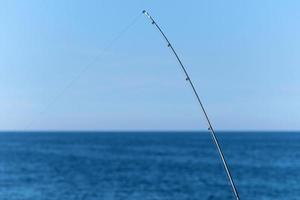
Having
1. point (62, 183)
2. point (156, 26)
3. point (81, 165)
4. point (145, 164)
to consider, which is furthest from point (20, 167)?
point (156, 26)

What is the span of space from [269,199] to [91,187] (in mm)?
12995

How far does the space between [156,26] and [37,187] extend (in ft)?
116

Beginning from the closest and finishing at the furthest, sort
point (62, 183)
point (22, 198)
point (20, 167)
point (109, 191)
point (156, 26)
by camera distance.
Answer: point (156, 26) → point (22, 198) → point (109, 191) → point (62, 183) → point (20, 167)

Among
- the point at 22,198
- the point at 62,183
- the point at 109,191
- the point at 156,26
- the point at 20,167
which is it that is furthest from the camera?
the point at 20,167

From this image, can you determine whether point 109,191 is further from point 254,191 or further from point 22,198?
point 254,191

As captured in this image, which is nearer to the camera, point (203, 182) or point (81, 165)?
point (203, 182)

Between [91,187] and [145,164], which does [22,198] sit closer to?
[91,187]

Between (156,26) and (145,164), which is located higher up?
(156,26)

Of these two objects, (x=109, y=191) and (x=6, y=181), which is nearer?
(x=109, y=191)

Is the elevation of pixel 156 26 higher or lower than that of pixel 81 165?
higher

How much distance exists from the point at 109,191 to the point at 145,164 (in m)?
26.9

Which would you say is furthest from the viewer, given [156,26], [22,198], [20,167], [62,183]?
[20,167]

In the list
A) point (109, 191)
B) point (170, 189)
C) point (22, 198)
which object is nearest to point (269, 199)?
point (170, 189)

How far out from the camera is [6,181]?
159 ft
